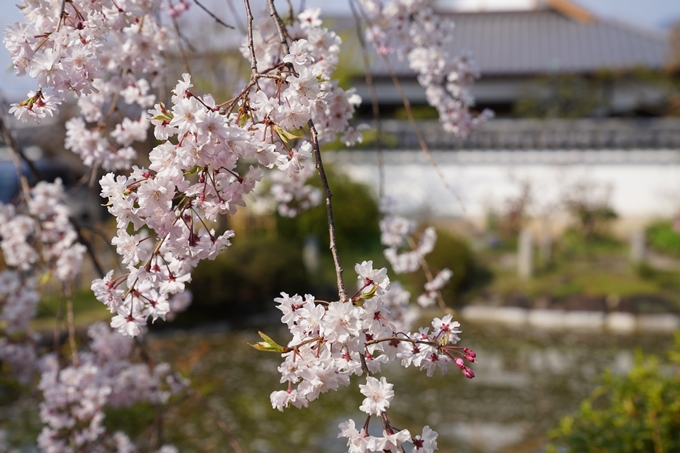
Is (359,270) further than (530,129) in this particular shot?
No

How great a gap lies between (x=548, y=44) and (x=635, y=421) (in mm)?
12000

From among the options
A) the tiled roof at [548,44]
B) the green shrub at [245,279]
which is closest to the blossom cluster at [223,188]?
the green shrub at [245,279]

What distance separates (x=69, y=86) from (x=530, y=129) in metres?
9.77

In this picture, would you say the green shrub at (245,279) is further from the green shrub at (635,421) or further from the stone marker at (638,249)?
the green shrub at (635,421)

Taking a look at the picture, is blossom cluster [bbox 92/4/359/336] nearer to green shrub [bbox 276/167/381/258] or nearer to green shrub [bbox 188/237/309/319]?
green shrub [bbox 188/237/309/319]

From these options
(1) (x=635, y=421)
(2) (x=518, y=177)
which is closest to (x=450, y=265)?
(2) (x=518, y=177)

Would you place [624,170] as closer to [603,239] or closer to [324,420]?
[603,239]

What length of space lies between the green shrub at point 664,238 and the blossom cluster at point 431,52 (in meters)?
6.51

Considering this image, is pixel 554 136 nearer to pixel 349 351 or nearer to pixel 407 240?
pixel 407 240

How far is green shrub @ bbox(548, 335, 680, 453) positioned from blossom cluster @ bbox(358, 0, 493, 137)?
1.18 metres

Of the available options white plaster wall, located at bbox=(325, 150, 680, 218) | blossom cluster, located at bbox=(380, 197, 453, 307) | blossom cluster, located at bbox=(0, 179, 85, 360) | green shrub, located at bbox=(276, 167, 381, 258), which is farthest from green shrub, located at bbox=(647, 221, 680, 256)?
blossom cluster, located at bbox=(0, 179, 85, 360)

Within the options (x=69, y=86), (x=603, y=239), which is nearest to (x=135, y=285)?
(x=69, y=86)

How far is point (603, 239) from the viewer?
806 cm

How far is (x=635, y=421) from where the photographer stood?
2.29 metres
